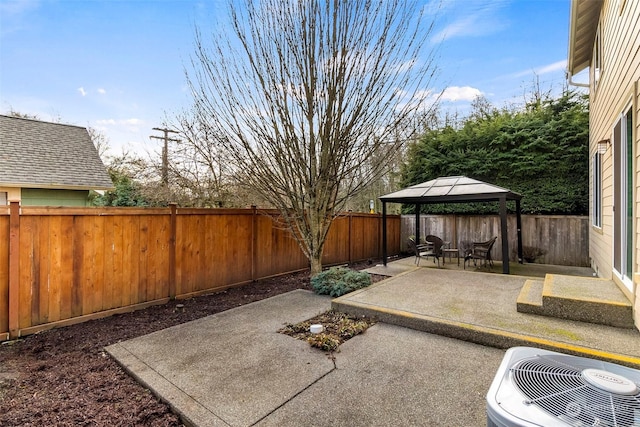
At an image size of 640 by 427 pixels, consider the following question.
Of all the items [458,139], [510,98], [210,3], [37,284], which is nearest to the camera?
[37,284]

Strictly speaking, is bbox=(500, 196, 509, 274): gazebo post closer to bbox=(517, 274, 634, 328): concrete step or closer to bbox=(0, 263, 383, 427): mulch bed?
bbox=(517, 274, 634, 328): concrete step

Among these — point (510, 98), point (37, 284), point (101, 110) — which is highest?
point (510, 98)

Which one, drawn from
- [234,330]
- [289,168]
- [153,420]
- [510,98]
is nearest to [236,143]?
[289,168]

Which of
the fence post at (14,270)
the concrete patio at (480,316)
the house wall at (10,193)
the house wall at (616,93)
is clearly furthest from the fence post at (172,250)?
the house wall at (10,193)

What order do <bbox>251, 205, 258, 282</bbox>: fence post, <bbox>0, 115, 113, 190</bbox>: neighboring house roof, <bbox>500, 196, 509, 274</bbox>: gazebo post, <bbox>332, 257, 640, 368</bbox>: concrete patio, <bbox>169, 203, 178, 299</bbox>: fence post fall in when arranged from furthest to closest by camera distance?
<bbox>0, 115, 113, 190</bbox>: neighboring house roof
<bbox>500, 196, 509, 274</bbox>: gazebo post
<bbox>251, 205, 258, 282</bbox>: fence post
<bbox>169, 203, 178, 299</bbox>: fence post
<bbox>332, 257, 640, 368</bbox>: concrete patio

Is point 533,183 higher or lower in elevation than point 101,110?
lower

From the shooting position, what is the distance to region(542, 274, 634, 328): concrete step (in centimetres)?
321

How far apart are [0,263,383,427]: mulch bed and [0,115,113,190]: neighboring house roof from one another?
23.2ft

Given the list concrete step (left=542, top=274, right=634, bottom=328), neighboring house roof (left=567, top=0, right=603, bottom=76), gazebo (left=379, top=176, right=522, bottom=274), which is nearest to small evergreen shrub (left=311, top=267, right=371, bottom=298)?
gazebo (left=379, top=176, right=522, bottom=274)

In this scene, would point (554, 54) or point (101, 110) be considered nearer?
point (554, 54)

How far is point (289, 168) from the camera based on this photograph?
573cm

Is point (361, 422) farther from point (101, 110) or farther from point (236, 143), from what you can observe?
point (101, 110)

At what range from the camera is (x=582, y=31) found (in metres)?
6.06

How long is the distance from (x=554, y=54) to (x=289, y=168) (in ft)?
30.0
